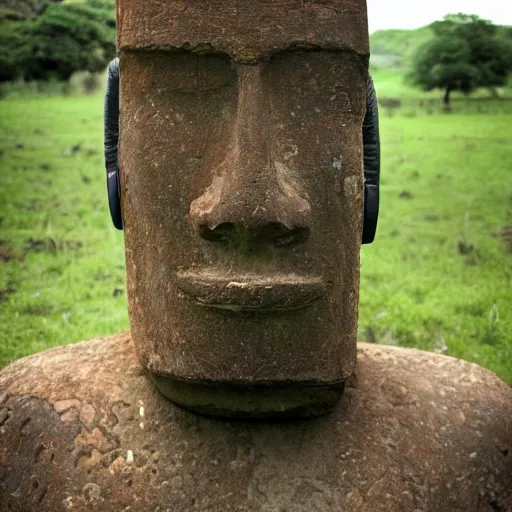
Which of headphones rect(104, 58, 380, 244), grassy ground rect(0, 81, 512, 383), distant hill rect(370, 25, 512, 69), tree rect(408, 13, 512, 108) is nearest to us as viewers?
headphones rect(104, 58, 380, 244)

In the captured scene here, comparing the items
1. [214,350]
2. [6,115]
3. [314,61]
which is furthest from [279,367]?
[6,115]

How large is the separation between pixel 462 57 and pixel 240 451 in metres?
4.25

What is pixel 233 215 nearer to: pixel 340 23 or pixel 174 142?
pixel 174 142

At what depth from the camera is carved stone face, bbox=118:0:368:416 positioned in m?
2.03

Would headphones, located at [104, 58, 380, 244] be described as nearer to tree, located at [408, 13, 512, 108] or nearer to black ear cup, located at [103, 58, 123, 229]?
black ear cup, located at [103, 58, 123, 229]

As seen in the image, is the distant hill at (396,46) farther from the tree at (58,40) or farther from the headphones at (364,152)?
the headphones at (364,152)

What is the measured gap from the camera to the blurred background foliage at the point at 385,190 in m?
4.14

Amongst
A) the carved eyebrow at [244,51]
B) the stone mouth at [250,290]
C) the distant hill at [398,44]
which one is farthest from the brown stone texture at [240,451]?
the distant hill at [398,44]

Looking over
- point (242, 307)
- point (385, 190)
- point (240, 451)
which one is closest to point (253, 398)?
point (240, 451)

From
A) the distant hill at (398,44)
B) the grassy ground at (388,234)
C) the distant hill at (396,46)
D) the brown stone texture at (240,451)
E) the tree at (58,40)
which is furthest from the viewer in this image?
the tree at (58,40)

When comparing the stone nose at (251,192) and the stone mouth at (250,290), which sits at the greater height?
the stone nose at (251,192)

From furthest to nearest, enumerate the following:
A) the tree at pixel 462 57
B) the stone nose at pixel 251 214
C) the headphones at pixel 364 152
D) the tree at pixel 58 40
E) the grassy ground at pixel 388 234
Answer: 1. the tree at pixel 58 40
2. the tree at pixel 462 57
3. the grassy ground at pixel 388 234
4. the headphones at pixel 364 152
5. the stone nose at pixel 251 214

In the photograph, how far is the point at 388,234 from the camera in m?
5.49

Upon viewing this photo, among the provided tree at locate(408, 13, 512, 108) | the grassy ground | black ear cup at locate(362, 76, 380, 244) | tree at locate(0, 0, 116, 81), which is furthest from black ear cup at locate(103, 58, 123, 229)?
tree at locate(0, 0, 116, 81)
